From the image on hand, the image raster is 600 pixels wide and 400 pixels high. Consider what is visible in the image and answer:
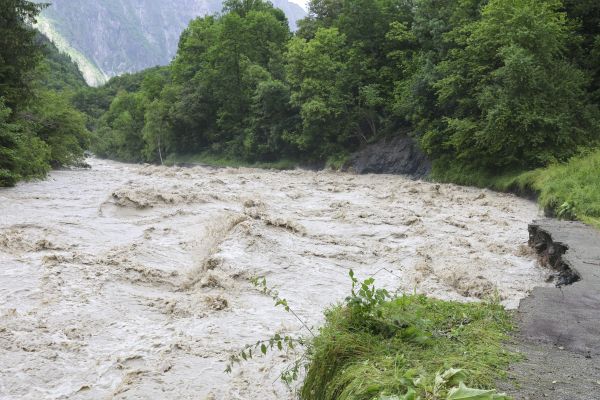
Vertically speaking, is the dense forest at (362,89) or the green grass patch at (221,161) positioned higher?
the dense forest at (362,89)

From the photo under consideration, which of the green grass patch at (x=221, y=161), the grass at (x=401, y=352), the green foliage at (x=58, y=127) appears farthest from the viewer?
the green grass patch at (x=221, y=161)

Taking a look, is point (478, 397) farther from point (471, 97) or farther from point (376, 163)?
point (376, 163)

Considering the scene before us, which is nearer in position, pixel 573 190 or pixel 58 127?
pixel 573 190

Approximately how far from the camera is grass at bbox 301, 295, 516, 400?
374 centimetres

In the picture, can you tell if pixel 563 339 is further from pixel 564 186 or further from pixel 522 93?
pixel 522 93

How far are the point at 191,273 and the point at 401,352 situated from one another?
5855 millimetres

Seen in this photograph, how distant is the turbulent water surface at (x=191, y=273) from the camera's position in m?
5.59

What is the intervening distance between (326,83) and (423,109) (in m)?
10.2

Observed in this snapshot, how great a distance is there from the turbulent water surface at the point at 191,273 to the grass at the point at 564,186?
1061mm

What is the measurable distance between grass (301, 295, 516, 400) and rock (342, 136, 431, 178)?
85.1 ft

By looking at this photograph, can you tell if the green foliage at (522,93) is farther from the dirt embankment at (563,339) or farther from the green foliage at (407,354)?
the green foliage at (407,354)

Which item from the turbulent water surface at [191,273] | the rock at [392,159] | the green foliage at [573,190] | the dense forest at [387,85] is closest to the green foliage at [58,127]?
the turbulent water surface at [191,273]

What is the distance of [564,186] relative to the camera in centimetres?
1538

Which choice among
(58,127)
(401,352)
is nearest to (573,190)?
(401,352)
